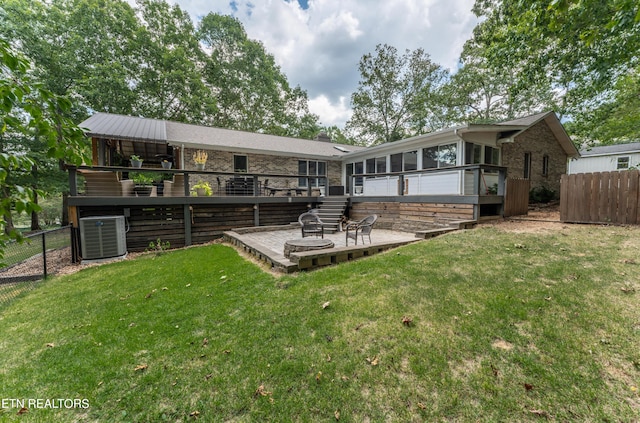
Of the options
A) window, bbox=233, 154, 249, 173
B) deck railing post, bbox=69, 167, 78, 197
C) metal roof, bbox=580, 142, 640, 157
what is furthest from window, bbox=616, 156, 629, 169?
deck railing post, bbox=69, 167, 78, 197

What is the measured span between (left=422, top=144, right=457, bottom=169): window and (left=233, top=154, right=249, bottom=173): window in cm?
870

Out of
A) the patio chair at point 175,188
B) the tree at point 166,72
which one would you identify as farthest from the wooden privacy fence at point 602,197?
the tree at point 166,72

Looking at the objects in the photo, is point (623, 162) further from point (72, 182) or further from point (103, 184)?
point (72, 182)

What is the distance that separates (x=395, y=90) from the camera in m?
24.6

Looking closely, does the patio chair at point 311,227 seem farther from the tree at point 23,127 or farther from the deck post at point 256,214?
the tree at point 23,127

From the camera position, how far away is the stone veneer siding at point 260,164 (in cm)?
1259

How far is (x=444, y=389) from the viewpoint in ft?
6.56

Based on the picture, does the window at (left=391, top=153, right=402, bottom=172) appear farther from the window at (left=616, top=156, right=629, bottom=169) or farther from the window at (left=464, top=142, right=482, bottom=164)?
the window at (left=616, top=156, right=629, bottom=169)

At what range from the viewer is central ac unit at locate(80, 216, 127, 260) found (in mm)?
6664

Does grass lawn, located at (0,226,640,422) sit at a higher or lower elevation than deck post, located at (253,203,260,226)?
lower

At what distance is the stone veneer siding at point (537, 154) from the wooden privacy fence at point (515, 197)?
3.59 metres

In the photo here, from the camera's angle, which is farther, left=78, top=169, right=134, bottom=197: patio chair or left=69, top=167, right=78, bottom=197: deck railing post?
left=78, top=169, right=134, bottom=197: patio chair

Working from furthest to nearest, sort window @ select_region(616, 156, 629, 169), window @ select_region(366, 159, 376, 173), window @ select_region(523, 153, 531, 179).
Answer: window @ select_region(616, 156, 629, 169) → window @ select_region(366, 159, 376, 173) → window @ select_region(523, 153, 531, 179)

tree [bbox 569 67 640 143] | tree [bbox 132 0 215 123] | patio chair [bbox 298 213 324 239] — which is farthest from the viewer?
tree [bbox 132 0 215 123]
